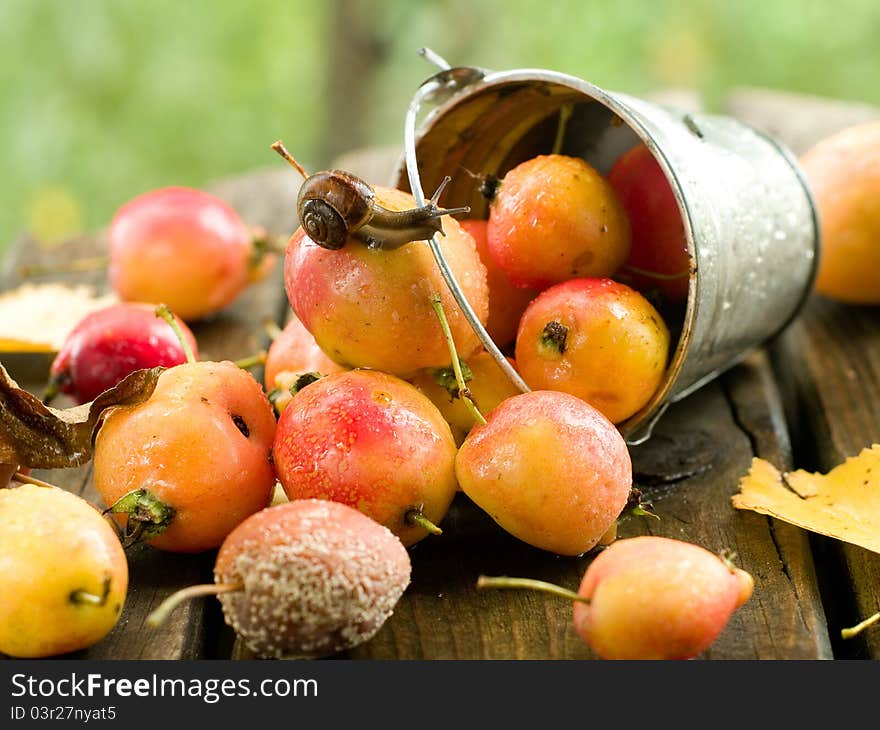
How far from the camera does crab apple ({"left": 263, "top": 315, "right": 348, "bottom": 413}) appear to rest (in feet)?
3.80

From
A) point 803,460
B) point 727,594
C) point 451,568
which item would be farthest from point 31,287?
point 727,594

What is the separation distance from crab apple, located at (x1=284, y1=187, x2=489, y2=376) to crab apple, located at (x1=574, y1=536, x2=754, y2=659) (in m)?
0.29

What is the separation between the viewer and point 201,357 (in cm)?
156

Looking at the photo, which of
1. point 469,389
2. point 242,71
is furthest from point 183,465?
point 242,71

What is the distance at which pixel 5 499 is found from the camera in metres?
0.91

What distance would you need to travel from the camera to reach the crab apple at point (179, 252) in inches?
63.2

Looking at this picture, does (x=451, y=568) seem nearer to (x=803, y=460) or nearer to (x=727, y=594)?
(x=727, y=594)

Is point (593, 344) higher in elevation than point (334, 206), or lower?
lower

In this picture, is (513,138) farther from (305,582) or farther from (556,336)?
(305,582)

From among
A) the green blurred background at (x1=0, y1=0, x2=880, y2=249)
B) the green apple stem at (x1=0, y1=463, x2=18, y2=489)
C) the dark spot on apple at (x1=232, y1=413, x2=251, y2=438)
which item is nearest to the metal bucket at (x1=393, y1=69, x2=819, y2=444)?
the dark spot on apple at (x1=232, y1=413, x2=251, y2=438)

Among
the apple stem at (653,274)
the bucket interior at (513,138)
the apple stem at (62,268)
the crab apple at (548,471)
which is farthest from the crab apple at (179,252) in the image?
the crab apple at (548,471)

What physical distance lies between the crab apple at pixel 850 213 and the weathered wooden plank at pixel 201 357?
2.57 ft

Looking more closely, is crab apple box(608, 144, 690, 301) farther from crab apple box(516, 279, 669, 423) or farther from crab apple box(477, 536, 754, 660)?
crab apple box(477, 536, 754, 660)

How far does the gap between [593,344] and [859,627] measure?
0.34 m
